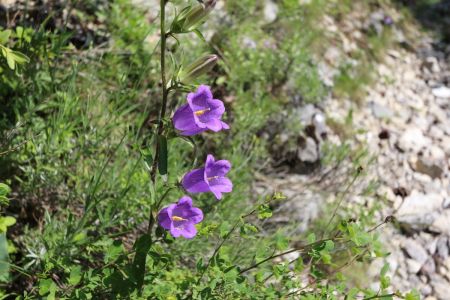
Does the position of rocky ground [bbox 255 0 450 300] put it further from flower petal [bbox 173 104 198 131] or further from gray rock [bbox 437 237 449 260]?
flower petal [bbox 173 104 198 131]

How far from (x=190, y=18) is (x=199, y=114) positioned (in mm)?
315

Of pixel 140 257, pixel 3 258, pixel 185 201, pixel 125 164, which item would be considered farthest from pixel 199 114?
pixel 125 164

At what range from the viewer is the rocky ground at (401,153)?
12.6 feet

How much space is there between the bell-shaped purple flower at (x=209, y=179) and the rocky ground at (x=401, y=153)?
131 cm

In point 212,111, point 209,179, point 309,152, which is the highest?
point 212,111

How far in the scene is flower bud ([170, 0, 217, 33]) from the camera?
1729 mm

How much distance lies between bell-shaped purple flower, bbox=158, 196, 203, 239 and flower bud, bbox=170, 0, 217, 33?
57 cm

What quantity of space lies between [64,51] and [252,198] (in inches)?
58.1

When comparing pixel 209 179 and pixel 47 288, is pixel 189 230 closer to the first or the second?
pixel 209 179

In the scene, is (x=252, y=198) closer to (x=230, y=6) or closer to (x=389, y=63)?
(x=230, y=6)

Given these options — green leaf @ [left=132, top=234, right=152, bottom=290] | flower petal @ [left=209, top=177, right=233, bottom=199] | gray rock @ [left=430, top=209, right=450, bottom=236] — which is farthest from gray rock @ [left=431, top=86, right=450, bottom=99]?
green leaf @ [left=132, top=234, right=152, bottom=290]

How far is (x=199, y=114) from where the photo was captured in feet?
6.01

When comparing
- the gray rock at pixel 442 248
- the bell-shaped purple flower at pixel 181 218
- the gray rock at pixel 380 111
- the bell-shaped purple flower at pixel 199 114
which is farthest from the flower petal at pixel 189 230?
the gray rock at pixel 380 111

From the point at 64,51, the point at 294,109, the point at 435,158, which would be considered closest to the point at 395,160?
the point at 435,158
